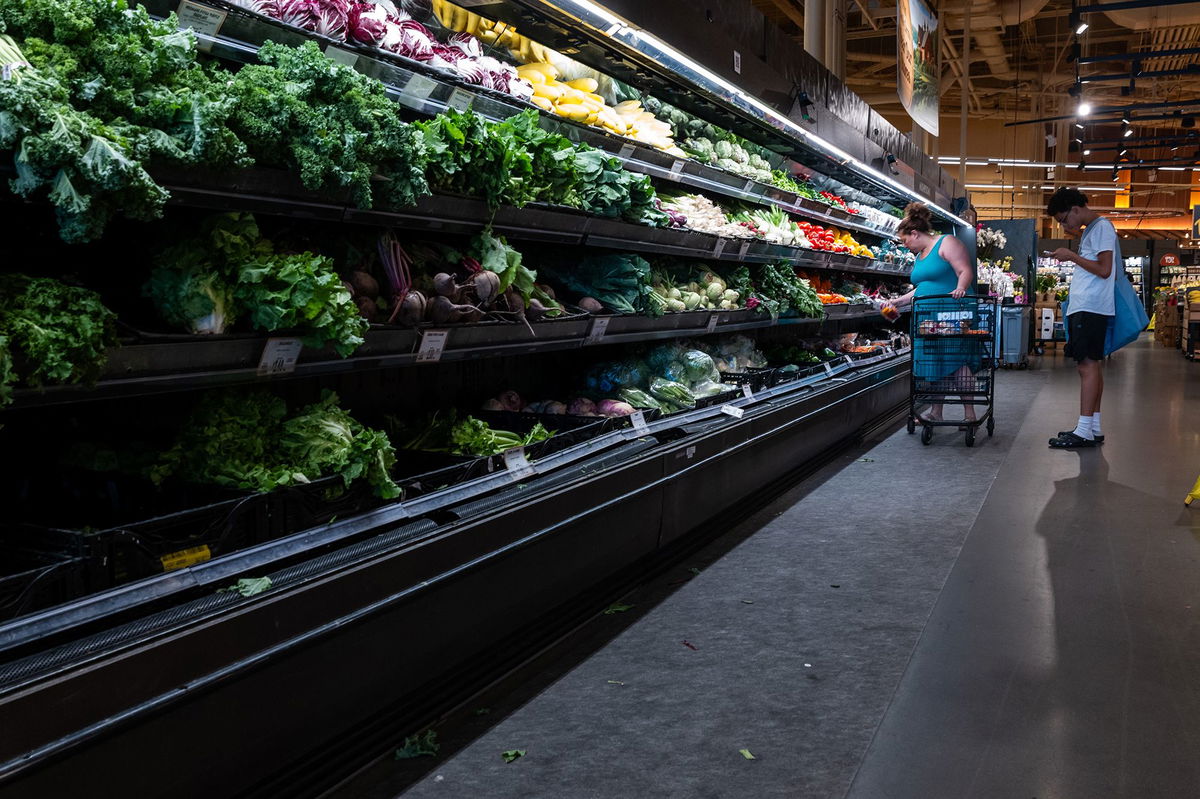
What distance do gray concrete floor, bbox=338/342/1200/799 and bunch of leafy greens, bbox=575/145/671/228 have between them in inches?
59.9

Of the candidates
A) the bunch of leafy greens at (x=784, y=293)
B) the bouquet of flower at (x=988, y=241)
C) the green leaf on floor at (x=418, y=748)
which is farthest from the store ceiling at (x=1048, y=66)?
the green leaf on floor at (x=418, y=748)

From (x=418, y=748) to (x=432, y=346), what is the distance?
1.15 meters

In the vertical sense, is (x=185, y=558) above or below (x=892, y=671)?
above

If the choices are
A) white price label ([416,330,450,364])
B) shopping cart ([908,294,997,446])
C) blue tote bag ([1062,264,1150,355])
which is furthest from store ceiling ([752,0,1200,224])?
white price label ([416,330,450,364])

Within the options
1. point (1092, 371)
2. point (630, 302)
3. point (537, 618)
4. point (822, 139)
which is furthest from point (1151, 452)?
point (537, 618)

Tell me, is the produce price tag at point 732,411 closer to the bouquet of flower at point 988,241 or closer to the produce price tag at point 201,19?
the produce price tag at point 201,19

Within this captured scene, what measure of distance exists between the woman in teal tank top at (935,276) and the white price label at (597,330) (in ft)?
13.6

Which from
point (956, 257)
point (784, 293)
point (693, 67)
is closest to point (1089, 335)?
point (956, 257)

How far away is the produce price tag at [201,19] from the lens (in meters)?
2.40

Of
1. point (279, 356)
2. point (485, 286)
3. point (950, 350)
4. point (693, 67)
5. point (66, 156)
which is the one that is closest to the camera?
point (66, 156)

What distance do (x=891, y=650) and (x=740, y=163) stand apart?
3.96m

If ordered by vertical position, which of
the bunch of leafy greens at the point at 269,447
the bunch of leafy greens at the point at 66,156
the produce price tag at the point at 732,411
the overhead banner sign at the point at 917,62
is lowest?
the produce price tag at the point at 732,411

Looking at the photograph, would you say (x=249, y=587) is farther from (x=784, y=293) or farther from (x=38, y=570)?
(x=784, y=293)

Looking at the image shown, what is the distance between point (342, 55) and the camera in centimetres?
279
